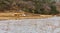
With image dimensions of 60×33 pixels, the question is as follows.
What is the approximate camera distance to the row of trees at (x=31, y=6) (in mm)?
13547

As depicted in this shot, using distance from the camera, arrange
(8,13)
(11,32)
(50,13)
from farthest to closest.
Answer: (50,13), (8,13), (11,32)

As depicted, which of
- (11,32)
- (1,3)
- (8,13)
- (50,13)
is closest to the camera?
(11,32)

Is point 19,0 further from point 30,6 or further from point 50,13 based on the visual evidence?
point 50,13

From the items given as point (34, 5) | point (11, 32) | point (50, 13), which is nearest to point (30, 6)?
point (34, 5)

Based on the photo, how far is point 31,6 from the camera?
1415cm

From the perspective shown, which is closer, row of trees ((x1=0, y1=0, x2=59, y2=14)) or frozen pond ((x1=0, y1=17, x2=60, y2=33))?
frozen pond ((x1=0, y1=17, x2=60, y2=33))

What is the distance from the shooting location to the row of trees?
1355 centimetres

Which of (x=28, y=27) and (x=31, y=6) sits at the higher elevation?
(x=28, y=27)

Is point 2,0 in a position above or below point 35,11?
above

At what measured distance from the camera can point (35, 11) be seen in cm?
1400

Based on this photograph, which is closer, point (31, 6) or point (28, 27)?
point (28, 27)

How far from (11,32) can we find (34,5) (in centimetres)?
720

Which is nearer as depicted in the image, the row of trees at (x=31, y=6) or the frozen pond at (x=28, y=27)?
the frozen pond at (x=28, y=27)

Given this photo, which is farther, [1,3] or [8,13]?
[1,3]
